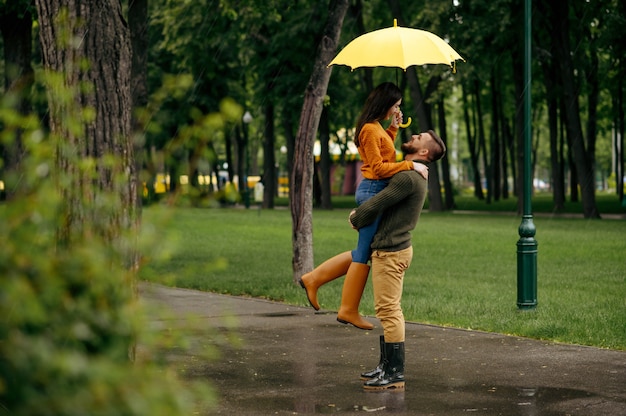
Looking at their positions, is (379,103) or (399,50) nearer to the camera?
(379,103)

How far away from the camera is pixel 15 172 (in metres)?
2.91

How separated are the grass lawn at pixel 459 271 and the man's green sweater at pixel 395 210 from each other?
1.30 meters

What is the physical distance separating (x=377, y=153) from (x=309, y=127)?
6.51m

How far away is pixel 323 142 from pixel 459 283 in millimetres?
32579

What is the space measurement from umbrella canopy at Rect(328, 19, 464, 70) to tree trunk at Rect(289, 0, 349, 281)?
4.43m

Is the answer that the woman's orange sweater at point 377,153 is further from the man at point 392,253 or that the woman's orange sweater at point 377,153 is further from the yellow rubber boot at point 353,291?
the yellow rubber boot at point 353,291

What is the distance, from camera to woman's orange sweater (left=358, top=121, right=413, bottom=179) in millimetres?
7590

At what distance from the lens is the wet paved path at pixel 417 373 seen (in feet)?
22.4

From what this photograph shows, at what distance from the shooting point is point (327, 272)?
841 cm

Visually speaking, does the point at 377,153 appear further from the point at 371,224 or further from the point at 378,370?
the point at 378,370

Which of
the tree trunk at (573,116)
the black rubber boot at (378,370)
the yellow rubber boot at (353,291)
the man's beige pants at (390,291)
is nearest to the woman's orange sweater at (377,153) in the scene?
the man's beige pants at (390,291)

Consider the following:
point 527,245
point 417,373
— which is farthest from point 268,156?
point 417,373

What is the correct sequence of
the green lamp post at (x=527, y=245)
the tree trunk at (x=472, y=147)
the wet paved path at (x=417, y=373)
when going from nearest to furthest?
the wet paved path at (x=417, y=373), the green lamp post at (x=527, y=245), the tree trunk at (x=472, y=147)

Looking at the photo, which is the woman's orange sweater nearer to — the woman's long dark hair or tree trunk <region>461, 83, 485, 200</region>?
the woman's long dark hair
